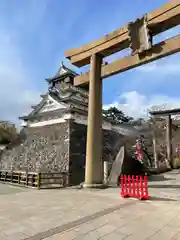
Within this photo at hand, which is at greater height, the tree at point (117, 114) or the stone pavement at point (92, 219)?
the tree at point (117, 114)

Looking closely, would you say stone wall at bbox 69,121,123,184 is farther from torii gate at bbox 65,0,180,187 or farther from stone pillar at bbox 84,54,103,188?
torii gate at bbox 65,0,180,187

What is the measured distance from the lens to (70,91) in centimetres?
2459

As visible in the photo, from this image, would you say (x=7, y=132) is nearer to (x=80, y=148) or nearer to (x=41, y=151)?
(x=41, y=151)

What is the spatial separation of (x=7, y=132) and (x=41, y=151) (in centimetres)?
1009

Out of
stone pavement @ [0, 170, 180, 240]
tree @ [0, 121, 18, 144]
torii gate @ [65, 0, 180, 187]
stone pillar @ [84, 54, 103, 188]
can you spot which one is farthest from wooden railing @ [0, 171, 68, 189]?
tree @ [0, 121, 18, 144]

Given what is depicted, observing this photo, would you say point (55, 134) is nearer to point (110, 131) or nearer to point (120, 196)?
point (110, 131)

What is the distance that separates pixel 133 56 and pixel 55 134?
36.2 ft

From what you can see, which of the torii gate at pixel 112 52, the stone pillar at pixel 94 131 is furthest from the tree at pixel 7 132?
the stone pillar at pixel 94 131

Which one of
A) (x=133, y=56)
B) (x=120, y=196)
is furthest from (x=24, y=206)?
(x=133, y=56)

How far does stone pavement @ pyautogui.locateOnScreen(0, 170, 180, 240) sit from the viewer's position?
3.67 m

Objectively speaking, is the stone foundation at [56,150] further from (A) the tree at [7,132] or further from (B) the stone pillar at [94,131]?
(B) the stone pillar at [94,131]

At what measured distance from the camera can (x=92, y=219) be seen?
452 cm

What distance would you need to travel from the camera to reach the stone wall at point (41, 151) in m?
16.7

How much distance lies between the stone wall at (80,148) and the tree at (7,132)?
10.5 m
